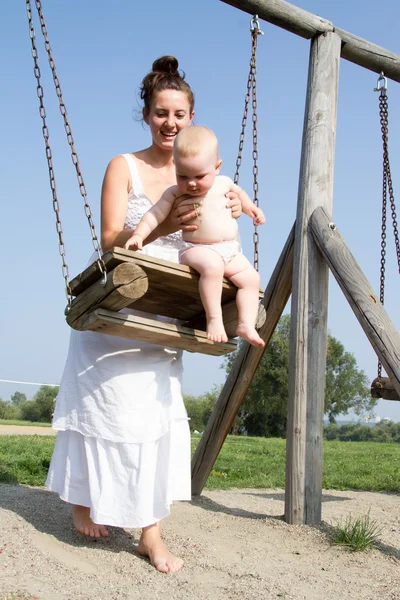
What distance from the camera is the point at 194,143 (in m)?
3.46

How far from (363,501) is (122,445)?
350 centimetres

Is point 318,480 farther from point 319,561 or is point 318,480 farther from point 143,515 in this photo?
point 143,515

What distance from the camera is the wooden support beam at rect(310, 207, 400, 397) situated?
4031 millimetres

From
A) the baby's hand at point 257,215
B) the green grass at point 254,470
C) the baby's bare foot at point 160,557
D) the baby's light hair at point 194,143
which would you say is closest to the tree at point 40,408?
the green grass at point 254,470

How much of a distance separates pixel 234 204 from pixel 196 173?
1.20ft

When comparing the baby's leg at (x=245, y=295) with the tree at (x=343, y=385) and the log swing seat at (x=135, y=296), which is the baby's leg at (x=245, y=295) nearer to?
the log swing seat at (x=135, y=296)

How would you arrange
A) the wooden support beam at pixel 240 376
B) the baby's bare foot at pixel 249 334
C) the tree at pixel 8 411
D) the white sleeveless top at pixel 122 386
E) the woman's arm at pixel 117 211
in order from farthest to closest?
the tree at pixel 8 411
the wooden support beam at pixel 240 376
the woman's arm at pixel 117 211
the white sleeveless top at pixel 122 386
the baby's bare foot at pixel 249 334

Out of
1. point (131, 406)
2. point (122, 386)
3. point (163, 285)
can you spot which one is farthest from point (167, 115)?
point (131, 406)

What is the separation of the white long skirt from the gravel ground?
28 centimetres

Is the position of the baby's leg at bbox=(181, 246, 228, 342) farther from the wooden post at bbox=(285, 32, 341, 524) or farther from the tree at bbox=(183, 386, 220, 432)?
the tree at bbox=(183, 386, 220, 432)

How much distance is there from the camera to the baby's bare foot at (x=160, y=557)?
3.55 meters

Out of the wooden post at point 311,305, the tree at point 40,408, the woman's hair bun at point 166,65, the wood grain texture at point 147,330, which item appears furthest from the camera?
the tree at point 40,408

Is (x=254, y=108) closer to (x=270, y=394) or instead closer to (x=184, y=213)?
(x=184, y=213)

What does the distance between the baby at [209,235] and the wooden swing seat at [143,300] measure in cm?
9
